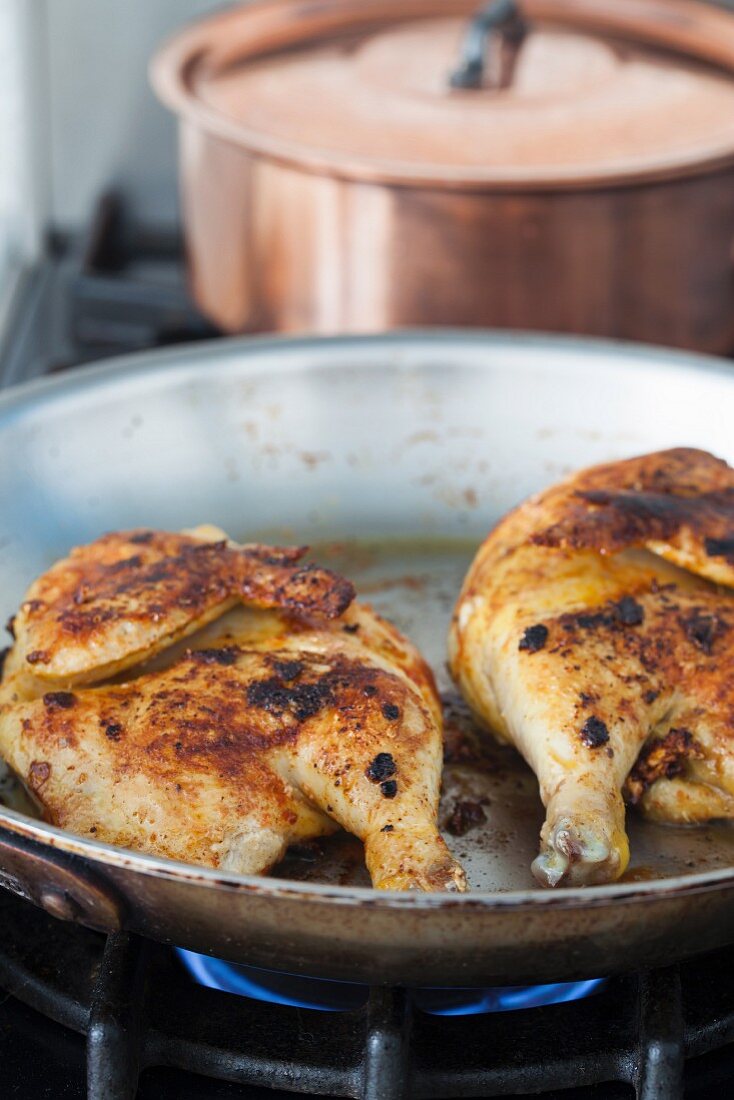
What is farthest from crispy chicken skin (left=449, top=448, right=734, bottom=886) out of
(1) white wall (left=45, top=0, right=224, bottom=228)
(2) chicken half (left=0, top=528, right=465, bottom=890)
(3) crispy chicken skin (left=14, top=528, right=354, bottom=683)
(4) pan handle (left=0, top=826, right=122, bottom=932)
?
(1) white wall (left=45, top=0, right=224, bottom=228)

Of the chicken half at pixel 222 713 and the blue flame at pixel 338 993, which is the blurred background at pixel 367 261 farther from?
the blue flame at pixel 338 993

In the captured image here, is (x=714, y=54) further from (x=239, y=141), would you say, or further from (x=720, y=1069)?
(x=720, y=1069)

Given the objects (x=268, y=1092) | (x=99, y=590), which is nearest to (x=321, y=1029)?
(x=268, y=1092)

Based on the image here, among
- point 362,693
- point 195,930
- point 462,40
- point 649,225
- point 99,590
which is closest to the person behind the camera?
point 195,930

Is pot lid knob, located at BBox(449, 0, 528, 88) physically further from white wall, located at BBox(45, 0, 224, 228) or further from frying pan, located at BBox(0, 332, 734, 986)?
white wall, located at BBox(45, 0, 224, 228)

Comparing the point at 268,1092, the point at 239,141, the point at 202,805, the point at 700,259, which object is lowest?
the point at 268,1092

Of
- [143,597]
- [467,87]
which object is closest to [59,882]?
[143,597]
